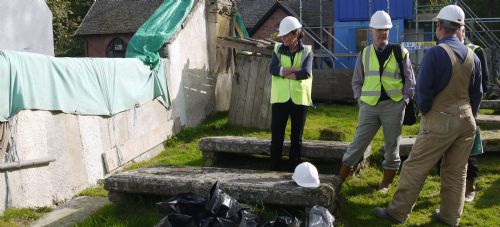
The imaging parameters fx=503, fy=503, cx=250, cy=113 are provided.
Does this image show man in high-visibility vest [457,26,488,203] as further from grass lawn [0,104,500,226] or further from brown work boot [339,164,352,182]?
brown work boot [339,164,352,182]

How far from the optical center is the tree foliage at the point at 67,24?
25.5m

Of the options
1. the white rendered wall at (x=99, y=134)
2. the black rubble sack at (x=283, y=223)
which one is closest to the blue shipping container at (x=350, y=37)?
the white rendered wall at (x=99, y=134)

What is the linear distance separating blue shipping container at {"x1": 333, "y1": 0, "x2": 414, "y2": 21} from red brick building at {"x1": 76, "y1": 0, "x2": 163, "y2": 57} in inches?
562

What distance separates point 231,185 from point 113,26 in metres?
29.7

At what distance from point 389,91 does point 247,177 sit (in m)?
1.66

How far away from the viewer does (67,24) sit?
92.9ft

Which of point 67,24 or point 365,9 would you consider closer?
point 365,9

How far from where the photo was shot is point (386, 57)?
5.09m

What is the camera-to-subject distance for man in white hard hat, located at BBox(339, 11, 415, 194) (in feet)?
16.5

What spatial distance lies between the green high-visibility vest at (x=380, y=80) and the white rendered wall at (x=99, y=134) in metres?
3.33

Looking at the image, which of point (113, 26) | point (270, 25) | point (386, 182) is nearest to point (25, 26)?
point (386, 182)

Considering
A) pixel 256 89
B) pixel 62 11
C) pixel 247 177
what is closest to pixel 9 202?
pixel 247 177

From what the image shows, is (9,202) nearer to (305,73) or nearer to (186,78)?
(305,73)

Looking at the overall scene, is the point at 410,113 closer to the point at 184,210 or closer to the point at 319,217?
the point at 319,217
